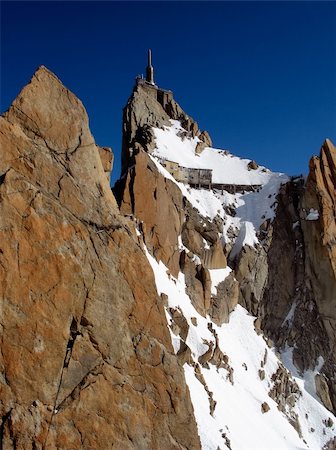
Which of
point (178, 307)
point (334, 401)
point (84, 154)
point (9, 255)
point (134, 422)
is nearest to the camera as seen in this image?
point (9, 255)

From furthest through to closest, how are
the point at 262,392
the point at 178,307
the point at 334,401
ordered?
the point at 334,401 < the point at 262,392 < the point at 178,307

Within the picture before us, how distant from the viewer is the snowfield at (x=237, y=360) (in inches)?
1419

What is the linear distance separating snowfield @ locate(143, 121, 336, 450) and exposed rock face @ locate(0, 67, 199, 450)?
343 inches

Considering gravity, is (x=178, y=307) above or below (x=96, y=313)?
above

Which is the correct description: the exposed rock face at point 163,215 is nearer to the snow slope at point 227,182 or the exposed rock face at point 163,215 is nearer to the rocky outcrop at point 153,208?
the rocky outcrop at point 153,208

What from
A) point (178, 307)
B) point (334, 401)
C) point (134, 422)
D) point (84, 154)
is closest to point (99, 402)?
point (134, 422)

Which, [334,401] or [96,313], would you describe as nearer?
[96,313]

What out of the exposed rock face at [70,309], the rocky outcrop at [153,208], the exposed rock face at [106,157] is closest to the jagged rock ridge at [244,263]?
the rocky outcrop at [153,208]

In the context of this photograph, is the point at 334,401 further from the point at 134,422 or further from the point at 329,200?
the point at 134,422

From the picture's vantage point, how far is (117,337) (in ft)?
82.7

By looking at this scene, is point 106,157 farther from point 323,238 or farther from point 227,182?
point 227,182

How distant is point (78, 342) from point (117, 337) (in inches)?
100

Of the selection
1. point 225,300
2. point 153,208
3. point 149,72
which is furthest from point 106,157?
point 149,72

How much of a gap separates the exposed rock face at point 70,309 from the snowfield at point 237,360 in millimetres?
8702
